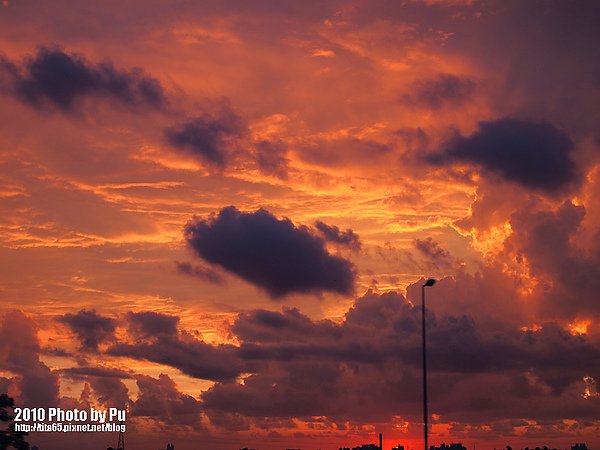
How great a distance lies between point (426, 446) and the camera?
59.6 metres

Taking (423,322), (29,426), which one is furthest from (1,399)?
(423,322)

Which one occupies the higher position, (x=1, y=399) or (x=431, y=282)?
(x=431, y=282)

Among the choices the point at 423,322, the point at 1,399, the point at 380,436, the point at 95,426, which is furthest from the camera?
the point at 380,436

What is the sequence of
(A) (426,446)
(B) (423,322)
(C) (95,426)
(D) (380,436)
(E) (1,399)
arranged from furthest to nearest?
1. (D) (380,436)
2. (C) (95,426)
3. (E) (1,399)
4. (B) (423,322)
5. (A) (426,446)

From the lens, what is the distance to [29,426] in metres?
84.8

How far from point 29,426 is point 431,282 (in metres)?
46.9

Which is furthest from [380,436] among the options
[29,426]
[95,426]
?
[29,426]

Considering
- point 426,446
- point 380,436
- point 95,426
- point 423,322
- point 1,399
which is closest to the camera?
point 426,446

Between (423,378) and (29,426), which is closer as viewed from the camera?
(423,378)

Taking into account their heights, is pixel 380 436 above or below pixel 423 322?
below

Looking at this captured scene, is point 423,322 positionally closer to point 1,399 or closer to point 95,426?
point 1,399

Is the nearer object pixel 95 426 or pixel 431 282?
pixel 431 282

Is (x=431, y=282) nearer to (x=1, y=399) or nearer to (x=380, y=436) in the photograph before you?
(x=1, y=399)

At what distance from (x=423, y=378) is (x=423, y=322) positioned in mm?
4478
